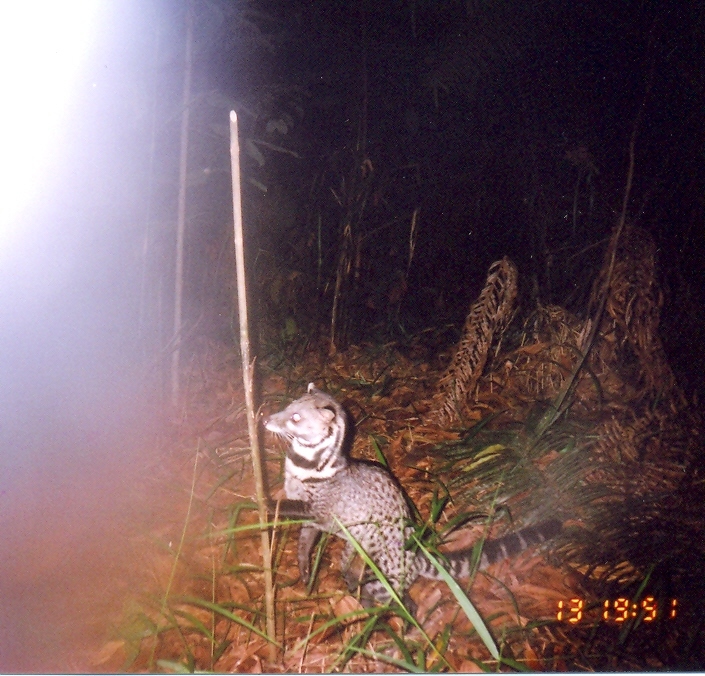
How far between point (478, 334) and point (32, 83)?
7.25 feet

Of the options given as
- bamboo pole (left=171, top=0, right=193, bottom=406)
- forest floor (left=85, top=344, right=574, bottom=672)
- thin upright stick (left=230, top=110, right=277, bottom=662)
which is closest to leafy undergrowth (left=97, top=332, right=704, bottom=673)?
forest floor (left=85, top=344, right=574, bottom=672)

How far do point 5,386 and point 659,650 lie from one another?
190 cm

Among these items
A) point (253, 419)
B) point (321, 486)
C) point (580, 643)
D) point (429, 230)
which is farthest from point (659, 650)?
point (429, 230)

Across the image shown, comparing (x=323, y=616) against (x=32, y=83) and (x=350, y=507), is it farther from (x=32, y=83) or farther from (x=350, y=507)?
(x=32, y=83)

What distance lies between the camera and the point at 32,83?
49.2 inches

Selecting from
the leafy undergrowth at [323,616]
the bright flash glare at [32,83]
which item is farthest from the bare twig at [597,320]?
the bright flash glare at [32,83]

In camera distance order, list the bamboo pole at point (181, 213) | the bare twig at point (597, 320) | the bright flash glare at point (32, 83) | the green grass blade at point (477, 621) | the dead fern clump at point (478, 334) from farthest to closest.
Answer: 1. the dead fern clump at point (478, 334)
2. the bare twig at point (597, 320)
3. the bamboo pole at point (181, 213)
4. the green grass blade at point (477, 621)
5. the bright flash glare at point (32, 83)

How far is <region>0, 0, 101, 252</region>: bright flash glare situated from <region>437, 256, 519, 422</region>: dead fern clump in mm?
2042

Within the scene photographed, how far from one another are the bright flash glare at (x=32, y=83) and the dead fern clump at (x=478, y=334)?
2042 mm

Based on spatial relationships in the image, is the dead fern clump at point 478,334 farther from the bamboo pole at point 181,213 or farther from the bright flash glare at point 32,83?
the bright flash glare at point 32,83

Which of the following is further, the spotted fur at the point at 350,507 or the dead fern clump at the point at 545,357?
the dead fern clump at the point at 545,357

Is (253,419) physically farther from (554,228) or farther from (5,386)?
(554,228)

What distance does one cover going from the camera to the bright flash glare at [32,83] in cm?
121

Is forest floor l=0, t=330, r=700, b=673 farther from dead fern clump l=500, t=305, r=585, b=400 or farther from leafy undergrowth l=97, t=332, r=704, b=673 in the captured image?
dead fern clump l=500, t=305, r=585, b=400
